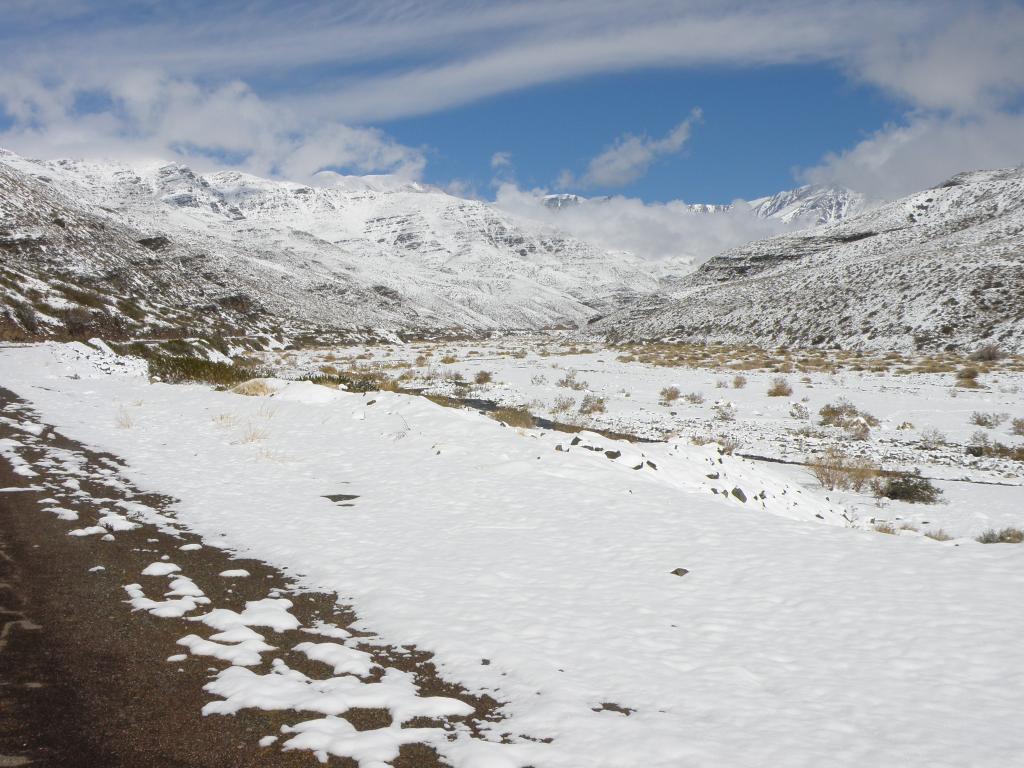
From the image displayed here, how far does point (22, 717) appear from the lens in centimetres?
349

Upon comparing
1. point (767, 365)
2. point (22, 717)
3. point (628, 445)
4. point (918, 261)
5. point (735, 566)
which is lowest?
point (22, 717)

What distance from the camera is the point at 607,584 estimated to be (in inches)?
255

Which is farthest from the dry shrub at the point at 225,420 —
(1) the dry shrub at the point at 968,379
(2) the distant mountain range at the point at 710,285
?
(2) the distant mountain range at the point at 710,285

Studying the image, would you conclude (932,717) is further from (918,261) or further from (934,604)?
(918,261)

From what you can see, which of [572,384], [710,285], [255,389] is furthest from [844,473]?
[710,285]

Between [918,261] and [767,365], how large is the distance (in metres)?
35.0

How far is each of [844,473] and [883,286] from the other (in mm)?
54815

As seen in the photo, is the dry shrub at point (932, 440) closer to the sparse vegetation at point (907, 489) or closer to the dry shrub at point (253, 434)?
the sparse vegetation at point (907, 489)

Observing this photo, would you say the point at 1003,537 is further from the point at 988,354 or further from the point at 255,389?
the point at 988,354

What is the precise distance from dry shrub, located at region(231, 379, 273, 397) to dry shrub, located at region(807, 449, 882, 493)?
1508cm

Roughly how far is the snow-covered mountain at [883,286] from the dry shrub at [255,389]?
1862 inches

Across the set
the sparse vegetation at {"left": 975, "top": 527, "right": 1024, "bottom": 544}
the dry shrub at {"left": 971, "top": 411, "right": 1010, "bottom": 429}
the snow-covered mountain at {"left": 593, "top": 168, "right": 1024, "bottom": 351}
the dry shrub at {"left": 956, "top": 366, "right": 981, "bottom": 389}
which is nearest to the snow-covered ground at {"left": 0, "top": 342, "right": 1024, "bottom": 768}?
the sparse vegetation at {"left": 975, "top": 527, "right": 1024, "bottom": 544}

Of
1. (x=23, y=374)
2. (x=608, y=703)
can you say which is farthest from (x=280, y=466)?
(x=23, y=374)

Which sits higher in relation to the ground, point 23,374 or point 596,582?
point 23,374
